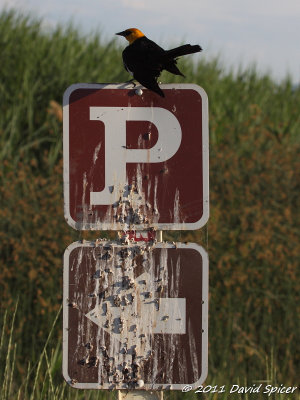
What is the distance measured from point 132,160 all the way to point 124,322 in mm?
680

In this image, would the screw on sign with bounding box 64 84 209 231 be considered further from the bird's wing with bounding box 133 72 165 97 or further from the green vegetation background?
the green vegetation background

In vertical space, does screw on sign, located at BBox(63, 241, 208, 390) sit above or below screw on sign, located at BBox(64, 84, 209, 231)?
below

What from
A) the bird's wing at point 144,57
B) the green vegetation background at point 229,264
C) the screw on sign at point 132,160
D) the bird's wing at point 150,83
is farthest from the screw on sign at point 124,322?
the green vegetation background at point 229,264

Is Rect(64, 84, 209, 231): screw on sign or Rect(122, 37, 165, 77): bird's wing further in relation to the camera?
Rect(122, 37, 165, 77): bird's wing

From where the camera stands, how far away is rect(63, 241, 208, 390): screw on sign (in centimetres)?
297

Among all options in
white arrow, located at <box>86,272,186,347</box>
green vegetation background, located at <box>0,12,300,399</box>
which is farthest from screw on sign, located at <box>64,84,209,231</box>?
green vegetation background, located at <box>0,12,300,399</box>

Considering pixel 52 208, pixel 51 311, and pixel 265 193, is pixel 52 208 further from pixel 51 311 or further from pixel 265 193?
pixel 265 193

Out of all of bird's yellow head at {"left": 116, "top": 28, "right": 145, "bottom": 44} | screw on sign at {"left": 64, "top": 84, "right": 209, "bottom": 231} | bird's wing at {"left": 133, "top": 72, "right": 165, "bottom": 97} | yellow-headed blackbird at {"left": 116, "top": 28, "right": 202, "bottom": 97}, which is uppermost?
bird's yellow head at {"left": 116, "top": 28, "right": 145, "bottom": 44}

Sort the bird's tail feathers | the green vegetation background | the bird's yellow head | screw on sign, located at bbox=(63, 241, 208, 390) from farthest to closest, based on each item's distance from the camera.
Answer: the green vegetation background < the bird's yellow head < the bird's tail feathers < screw on sign, located at bbox=(63, 241, 208, 390)

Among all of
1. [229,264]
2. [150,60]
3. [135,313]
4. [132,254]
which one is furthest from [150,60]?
[229,264]

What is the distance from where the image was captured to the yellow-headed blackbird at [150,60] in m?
3.02

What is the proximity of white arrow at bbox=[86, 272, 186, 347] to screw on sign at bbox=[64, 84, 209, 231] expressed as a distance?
27 centimetres

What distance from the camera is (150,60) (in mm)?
3264

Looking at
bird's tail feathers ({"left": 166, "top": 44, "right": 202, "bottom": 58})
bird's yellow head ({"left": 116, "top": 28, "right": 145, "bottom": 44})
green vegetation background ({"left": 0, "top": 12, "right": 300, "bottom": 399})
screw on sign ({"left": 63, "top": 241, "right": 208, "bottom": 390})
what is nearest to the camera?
screw on sign ({"left": 63, "top": 241, "right": 208, "bottom": 390})
